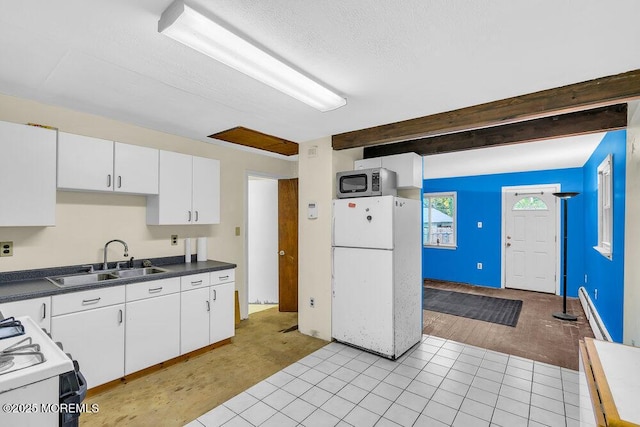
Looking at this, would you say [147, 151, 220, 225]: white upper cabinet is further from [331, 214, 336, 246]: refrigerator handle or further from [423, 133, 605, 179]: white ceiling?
[423, 133, 605, 179]: white ceiling

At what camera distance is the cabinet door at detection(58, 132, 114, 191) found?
2.53 meters

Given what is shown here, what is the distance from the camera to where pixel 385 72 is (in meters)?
2.02

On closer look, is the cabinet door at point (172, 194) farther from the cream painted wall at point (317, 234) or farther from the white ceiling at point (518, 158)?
the white ceiling at point (518, 158)

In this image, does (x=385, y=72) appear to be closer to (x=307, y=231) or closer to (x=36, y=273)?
(x=307, y=231)

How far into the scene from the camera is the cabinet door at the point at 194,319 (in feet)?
9.85

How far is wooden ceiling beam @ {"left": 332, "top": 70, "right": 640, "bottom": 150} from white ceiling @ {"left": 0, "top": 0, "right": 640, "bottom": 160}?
10 cm

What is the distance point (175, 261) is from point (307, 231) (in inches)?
62.2

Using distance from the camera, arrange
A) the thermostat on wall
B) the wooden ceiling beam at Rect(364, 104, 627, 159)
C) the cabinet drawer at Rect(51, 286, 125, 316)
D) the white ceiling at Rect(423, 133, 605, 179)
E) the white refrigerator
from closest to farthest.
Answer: the cabinet drawer at Rect(51, 286, 125, 316) < the wooden ceiling beam at Rect(364, 104, 627, 159) < the white refrigerator < the thermostat on wall < the white ceiling at Rect(423, 133, 605, 179)

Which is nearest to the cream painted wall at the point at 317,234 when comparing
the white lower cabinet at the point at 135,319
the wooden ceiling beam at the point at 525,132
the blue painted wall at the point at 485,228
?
the wooden ceiling beam at the point at 525,132

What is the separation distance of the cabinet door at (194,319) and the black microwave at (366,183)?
1850 millimetres

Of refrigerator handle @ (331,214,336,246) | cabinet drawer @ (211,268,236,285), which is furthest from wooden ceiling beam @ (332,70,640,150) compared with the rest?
cabinet drawer @ (211,268,236,285)

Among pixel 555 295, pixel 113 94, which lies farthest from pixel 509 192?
pixel 113 94

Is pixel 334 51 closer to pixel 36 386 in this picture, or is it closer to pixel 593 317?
pixel 36 386

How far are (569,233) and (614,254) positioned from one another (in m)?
2.99
